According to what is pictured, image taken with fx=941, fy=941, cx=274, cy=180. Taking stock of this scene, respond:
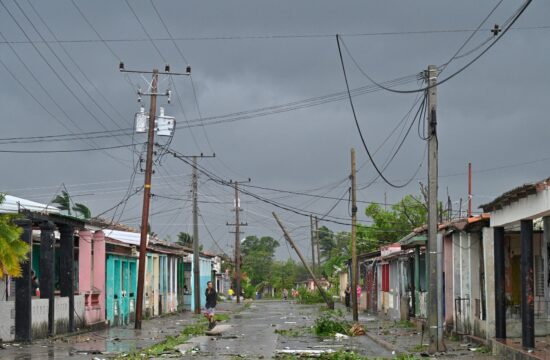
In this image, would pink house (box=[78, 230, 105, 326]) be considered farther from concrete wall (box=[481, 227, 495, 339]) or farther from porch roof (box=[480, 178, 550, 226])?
porch roof (box=[480, 178, 550, 226])

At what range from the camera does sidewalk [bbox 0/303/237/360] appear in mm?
22750

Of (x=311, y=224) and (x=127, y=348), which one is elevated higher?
(x=311, y=224)

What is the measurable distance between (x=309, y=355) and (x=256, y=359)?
1681mm

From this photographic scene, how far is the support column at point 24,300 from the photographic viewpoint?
86.0 ft

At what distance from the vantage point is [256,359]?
21.6 meters

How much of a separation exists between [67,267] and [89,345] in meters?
5.74

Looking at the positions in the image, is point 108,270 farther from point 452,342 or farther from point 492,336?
point 492,336

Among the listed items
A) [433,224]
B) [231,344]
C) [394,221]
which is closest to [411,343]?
[433,224]

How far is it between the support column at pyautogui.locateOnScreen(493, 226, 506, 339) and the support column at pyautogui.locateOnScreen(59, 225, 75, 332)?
49.1ft

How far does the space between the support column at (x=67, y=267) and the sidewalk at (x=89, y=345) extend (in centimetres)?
110

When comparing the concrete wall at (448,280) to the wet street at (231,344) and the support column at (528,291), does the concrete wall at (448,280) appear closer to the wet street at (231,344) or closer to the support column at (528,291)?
the wet street at (231,344)

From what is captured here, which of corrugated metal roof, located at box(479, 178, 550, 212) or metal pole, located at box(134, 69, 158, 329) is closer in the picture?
corrugated metal roof, located at box(479, 178, 550, 212)

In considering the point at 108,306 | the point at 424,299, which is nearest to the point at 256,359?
the point at 424,299

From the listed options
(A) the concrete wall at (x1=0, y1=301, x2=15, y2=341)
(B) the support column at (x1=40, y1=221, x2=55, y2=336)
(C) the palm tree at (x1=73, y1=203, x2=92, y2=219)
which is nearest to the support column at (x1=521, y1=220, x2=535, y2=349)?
(A) the concrete wall at (x1=0, y1=301, x2=15, y2=341)
